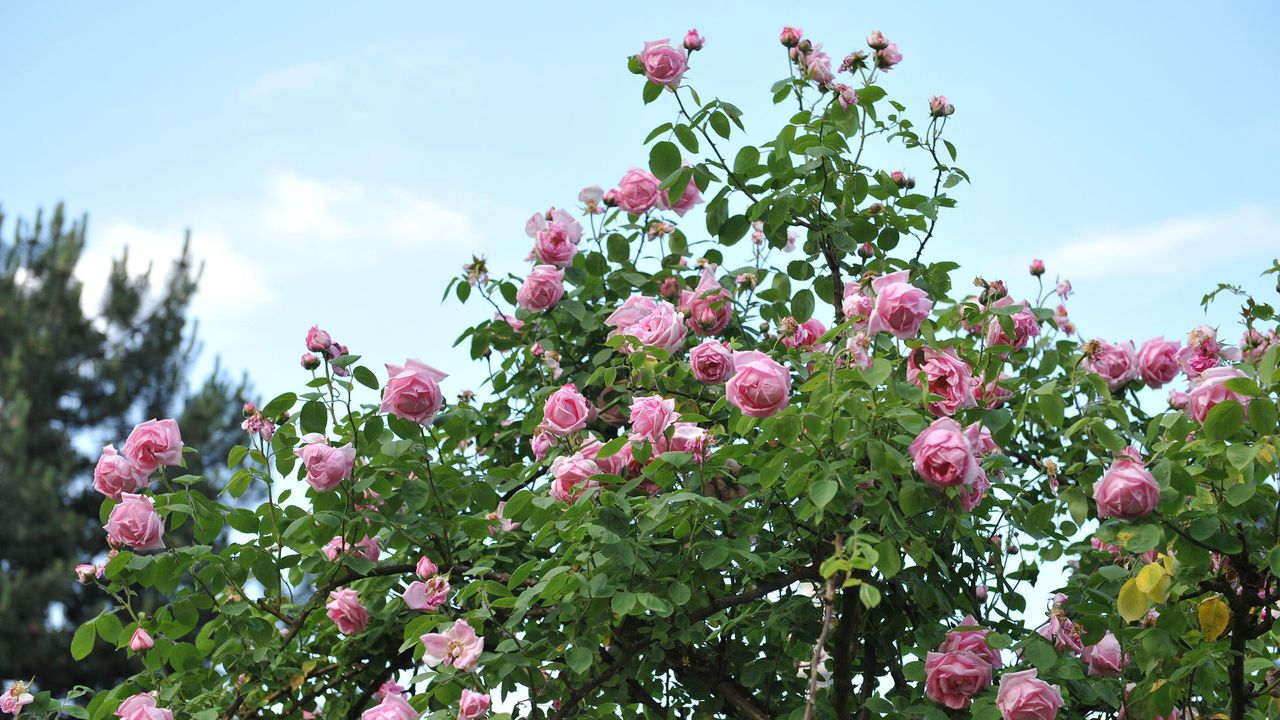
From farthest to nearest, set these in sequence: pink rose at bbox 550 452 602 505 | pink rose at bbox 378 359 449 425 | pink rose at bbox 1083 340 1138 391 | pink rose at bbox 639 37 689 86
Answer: pink rose at bbox 1083 340 1138 391
pink rose at bbox 639 37 689 86
pink rose at bbox 378 359 449 425
pink rose at bbox 550 452 602 505

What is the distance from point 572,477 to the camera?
2139 mm

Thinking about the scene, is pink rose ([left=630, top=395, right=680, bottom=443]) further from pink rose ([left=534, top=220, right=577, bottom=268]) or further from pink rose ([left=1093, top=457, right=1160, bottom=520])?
pink rose ([left=534, top=220, right=577, bottom=268])

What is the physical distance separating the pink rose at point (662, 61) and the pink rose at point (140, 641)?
166cm

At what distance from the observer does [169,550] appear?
7.79 feet

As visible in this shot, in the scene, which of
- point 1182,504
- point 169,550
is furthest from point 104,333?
point 1182,504

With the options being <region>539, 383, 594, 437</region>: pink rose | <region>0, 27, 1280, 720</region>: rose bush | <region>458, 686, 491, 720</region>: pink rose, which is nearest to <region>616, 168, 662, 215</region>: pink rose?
<region>0, 27, 1280, 720</region>: rose bush

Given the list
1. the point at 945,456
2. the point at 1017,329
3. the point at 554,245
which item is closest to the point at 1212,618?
the point at 1017,329

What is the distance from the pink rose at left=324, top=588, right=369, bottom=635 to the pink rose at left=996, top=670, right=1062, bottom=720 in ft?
4.82

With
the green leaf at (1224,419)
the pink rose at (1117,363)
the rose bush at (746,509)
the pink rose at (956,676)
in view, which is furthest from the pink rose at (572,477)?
the pink rose at (1117,363)

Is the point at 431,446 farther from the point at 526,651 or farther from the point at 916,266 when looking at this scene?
the point at 916,266

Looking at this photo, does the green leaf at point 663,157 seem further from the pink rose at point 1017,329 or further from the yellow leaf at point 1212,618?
the yellow leaf at point 1212,618

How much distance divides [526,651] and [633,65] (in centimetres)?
130

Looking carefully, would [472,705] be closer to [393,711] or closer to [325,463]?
[393,711]

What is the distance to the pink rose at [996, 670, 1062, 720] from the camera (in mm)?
1955
